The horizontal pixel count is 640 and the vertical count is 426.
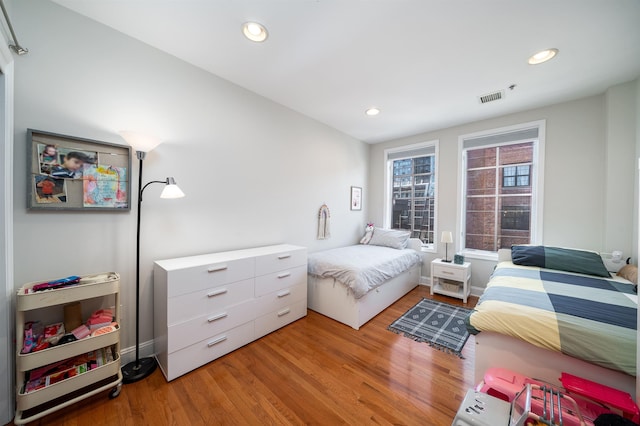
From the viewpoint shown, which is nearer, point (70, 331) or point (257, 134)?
point (70, 331)

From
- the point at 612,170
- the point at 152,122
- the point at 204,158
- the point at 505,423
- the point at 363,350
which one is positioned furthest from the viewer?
the point at 612,170

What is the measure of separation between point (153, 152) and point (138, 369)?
1.76 metres

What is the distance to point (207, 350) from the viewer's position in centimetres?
188

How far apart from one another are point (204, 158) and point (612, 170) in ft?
14.2

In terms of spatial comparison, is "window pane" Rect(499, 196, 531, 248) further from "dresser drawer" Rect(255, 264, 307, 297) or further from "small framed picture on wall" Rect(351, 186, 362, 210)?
"dresser drawer" Rect(255, 264, 307, 297)

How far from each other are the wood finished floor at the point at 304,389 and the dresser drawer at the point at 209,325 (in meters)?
→ 0.25

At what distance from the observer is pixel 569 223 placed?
2789 millimetres

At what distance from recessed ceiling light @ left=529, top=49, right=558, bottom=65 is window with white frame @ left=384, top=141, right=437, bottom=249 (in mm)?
1792

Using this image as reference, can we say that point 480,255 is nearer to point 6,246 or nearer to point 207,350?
point 207,350

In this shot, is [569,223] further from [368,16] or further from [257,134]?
[257,134]

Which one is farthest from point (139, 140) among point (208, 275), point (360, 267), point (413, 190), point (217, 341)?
point (413, 190)

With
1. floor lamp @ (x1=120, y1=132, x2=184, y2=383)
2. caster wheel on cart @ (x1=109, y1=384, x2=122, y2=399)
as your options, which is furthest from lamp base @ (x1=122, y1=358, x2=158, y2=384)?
→ caster wheel on cart @ (x1=109, y1=384, x2=122, y2=399)

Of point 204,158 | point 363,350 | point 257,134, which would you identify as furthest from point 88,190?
point 363,350

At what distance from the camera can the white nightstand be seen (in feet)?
10.2
